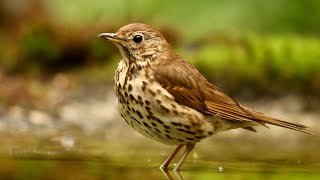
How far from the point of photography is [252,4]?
569 inches

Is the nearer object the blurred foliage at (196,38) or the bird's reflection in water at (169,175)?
the bird's reflection in water at (169,175)

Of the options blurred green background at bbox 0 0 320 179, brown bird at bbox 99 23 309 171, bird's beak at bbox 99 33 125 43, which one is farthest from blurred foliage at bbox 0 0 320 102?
bird's beak at bbox 99 33 125 43

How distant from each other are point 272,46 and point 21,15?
5047mm

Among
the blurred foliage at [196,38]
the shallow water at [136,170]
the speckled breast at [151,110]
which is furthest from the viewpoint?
the blurred foliage at [196,38]

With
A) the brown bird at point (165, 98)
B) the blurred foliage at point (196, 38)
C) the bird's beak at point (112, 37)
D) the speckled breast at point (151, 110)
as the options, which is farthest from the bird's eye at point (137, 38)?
the blurred foliage at point (196, 38)

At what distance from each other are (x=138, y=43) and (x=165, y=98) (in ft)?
1.73

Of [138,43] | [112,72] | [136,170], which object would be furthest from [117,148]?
[112,72]

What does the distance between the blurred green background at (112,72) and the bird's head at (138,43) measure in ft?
2.84

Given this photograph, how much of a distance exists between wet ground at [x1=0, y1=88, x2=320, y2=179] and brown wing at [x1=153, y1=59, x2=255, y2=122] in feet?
1.45

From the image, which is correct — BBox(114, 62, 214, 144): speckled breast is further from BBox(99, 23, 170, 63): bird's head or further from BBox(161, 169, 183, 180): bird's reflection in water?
BBox(161, 169, 183, 180): bird's reflection in water

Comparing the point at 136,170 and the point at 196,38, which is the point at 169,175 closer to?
the point at 136,170

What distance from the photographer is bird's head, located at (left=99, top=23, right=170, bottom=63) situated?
7809mm

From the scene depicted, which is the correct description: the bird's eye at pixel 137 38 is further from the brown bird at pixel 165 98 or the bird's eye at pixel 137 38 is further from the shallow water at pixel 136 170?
the shallow water at pixel 136 170

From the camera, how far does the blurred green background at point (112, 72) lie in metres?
8.30
